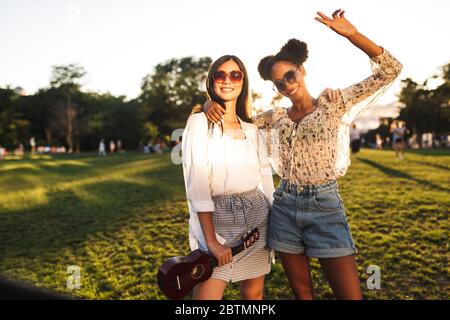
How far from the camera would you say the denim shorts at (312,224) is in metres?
2.95

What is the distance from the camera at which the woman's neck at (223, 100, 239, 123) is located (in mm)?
3131

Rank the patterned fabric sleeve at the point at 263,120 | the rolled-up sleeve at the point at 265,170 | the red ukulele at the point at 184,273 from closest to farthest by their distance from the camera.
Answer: the red ukulele at the point at 184,273 → the rolled-up sleeve at the point at 265,170 → the patterned fabric sleeve at the point at 263,120

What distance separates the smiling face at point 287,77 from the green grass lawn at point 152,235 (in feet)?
10.5

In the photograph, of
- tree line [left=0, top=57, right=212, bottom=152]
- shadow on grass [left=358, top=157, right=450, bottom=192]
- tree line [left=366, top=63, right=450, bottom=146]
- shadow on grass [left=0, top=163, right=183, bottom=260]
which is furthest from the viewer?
tree line [left=0, top=57, right=212, bottom=152]

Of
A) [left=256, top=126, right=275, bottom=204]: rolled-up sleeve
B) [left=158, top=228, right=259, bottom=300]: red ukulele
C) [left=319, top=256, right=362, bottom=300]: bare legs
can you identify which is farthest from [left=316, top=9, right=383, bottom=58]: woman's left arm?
[left=158, top=228, right=259, bottom=300]: red ukulele

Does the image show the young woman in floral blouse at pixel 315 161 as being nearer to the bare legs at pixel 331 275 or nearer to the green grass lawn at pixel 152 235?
the bare legs at pixel 331 275

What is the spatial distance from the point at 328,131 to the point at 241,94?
2.29ft

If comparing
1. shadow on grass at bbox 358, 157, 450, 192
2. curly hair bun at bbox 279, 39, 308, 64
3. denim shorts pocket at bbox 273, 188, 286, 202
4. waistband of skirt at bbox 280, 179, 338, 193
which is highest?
curly hair bun at bbox 279, 39, 308, 64

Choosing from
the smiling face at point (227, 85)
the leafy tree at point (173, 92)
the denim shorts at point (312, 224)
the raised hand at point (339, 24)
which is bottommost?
the denim shorts at point (312, 224)

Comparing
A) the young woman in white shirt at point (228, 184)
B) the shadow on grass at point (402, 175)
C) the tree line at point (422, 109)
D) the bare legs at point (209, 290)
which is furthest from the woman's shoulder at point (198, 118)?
the tree line at point (422, 109)

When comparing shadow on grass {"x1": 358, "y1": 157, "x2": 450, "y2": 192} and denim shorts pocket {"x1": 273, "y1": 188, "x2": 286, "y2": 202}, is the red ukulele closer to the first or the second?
denim shorts pocket {"x1": 273, "y1": 188, "x2": 286, "y2": 202}

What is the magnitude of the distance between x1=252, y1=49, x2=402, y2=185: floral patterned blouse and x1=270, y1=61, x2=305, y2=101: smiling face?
0.55 feet

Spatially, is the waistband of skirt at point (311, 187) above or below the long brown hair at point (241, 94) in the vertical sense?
below

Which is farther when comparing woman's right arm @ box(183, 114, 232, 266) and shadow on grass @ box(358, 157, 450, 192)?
shadow on grass @ box(358, 157, 450, 192)
